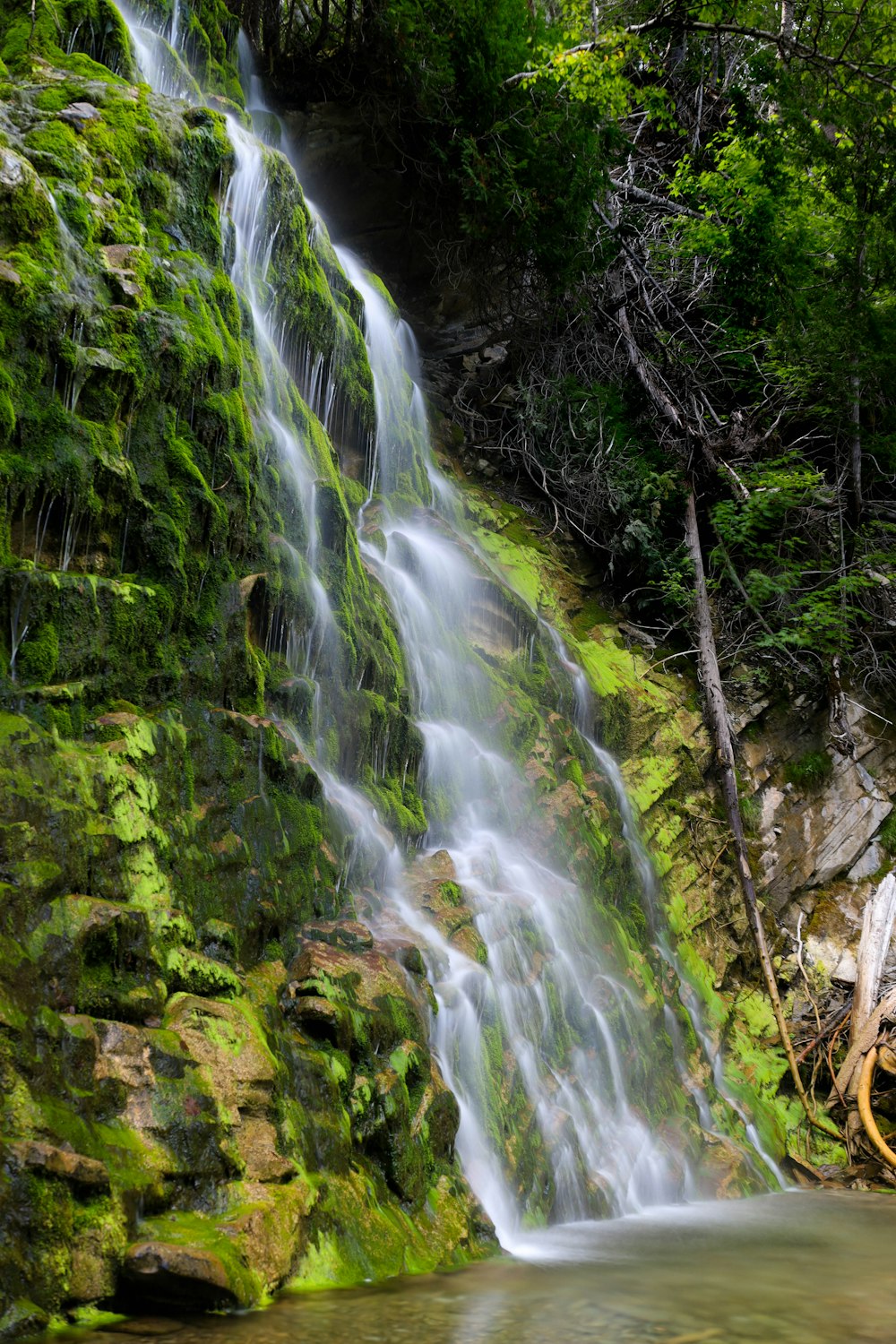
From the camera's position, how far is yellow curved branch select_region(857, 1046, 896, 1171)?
27.6 ft

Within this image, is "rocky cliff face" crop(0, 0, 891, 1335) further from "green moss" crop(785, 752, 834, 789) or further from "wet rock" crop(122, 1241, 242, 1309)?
"green moss" crop(785, 752, 834, 789)

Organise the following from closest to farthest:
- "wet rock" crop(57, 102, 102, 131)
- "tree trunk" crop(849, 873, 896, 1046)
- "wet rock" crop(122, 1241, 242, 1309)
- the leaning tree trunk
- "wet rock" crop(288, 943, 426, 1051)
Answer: "wet rock" crop(122, 1241, 242, 1309) → "wet rock" crop(288, 943, 426, 1051) → "wet rock" crop(57, 102, 102, 131) → "tree trunk" crop(849, 873, 896, 1046) → the leaning tree trunk

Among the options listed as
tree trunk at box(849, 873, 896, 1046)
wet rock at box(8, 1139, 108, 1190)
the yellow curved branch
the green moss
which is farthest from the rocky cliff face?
the green moss

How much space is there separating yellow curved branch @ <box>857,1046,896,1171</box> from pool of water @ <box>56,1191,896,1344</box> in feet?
9.02

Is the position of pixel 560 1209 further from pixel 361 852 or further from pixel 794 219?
pixel 794 219

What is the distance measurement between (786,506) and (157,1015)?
37.2 feet

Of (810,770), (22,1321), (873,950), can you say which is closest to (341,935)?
(22,1321)

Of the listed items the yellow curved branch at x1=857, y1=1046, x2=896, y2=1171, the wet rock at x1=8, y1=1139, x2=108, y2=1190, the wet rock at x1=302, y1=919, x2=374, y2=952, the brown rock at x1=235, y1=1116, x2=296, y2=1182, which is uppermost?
the wet rock at x1=302, y1=919, x2=374, y2=952

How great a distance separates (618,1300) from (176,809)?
2909mm

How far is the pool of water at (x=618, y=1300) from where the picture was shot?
337 cm

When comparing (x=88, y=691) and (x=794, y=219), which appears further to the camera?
(x=794, y=219)

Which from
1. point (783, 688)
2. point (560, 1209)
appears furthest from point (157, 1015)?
point (783, 688)

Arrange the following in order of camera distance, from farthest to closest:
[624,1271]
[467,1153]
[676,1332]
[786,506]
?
[786,506] → [467,1153] → [624,1271] → [676,1332]

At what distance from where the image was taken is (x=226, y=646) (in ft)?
18.8
